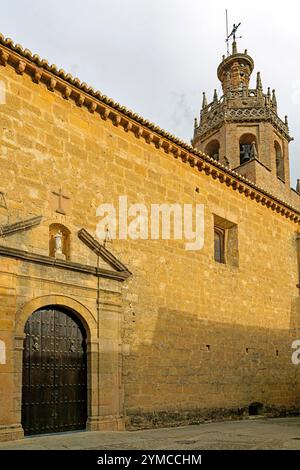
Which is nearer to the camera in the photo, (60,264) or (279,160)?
(60,264)

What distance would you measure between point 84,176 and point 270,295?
7.02m

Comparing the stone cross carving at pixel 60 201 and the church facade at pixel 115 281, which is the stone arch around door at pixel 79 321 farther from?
the stone cross carving at pixel 60 201

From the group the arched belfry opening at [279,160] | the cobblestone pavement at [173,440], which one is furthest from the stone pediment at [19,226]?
the arched belfry opening at [279,160]

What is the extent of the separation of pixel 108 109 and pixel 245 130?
13.7m

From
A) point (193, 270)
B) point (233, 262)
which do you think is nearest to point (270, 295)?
point (233, 262)

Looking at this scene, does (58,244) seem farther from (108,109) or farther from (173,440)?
(173,440)

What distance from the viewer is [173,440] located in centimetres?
753

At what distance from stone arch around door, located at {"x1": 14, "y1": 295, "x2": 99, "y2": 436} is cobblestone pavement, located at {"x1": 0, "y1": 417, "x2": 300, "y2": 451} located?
485 millimetres

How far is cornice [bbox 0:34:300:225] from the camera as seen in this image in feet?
26.9

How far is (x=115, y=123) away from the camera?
991 cm

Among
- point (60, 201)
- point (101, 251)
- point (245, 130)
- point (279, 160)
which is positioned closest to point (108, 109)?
point (60, 201)

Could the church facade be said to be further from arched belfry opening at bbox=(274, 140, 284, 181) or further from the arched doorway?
arched belfry opening at bbox=(274, 140, 284, 181)

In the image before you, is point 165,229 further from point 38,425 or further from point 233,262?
point 38,425

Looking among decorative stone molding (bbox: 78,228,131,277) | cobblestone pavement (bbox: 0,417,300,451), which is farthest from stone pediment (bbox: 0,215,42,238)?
cobblestone pavement (bbox: 0,417,300,451)
